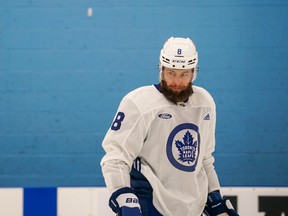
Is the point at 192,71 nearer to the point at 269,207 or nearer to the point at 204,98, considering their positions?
the point at 204,98

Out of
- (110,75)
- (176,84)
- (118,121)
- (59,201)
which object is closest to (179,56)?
(176,84)

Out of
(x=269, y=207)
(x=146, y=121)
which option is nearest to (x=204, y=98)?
(x=146, y=121)

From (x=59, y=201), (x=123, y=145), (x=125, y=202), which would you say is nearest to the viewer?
(x=125, y=202)

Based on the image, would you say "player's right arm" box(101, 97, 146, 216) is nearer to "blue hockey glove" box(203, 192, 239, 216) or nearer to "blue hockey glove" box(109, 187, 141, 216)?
"blue hockey glove" box(109, 187, 141, 216)

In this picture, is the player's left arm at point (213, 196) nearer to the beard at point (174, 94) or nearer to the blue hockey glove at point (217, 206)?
the blue hockey glove at point (217, 206)

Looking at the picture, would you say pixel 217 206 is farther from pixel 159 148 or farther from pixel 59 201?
pixel 59 201

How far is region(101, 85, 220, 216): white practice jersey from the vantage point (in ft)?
7.55

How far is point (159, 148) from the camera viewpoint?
7.72ft

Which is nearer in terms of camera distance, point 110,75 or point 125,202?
point 125,202

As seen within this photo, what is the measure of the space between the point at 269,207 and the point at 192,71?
107 centimetres

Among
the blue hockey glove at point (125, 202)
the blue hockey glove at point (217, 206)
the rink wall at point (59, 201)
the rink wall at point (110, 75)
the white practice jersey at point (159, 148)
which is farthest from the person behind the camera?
the rink wall at point (110, 75)

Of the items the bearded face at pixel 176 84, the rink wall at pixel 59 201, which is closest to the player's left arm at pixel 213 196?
the bearded face at pixel 176 84

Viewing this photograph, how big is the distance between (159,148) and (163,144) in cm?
2

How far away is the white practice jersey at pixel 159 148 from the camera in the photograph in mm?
2303
